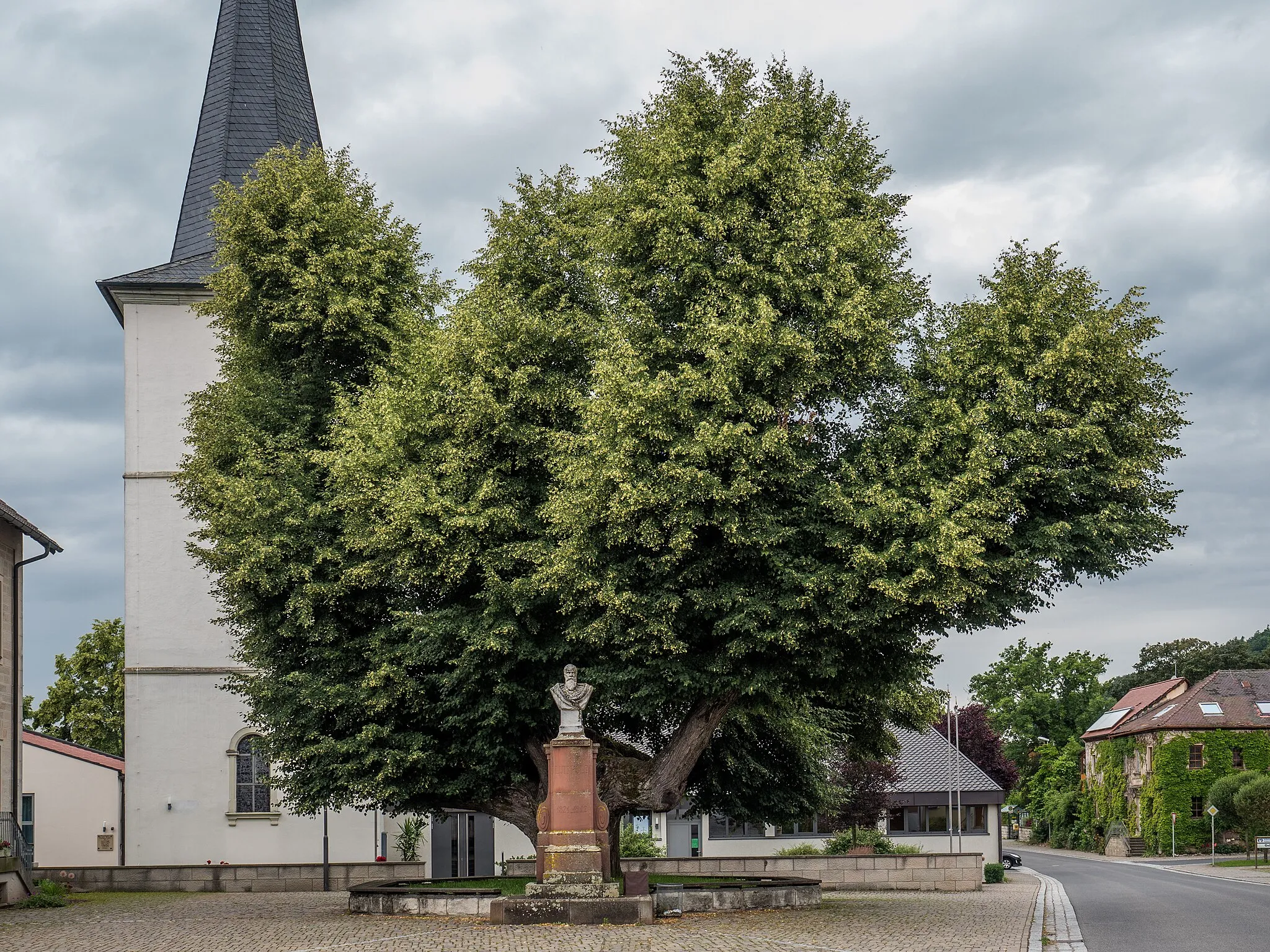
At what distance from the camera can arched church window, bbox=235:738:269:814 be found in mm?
35250

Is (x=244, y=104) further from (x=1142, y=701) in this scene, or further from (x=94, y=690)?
(x=1142, y=701)

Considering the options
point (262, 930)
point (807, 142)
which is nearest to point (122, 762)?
point (262, 930)

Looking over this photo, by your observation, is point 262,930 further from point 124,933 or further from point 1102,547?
point 1102,547

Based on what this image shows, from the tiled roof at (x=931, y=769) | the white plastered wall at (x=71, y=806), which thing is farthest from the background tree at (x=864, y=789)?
the white plastered wall at (x=71, y=806)

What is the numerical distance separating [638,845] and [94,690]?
27502mm

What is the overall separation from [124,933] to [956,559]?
12206 millimetres

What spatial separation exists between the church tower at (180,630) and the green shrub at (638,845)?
257 inches

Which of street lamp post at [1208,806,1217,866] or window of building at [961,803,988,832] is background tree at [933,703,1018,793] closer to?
street lamp post at [1208,806,1217,866]

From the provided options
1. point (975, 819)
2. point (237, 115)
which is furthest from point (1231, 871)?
point (237, 115)

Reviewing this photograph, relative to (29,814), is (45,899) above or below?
above

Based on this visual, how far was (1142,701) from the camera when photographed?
85188mm

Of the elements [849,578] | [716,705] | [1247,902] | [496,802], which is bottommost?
[1247,902]

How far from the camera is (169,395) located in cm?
3684

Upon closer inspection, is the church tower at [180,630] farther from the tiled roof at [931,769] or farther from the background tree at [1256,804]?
the background tree at [1256,804]
